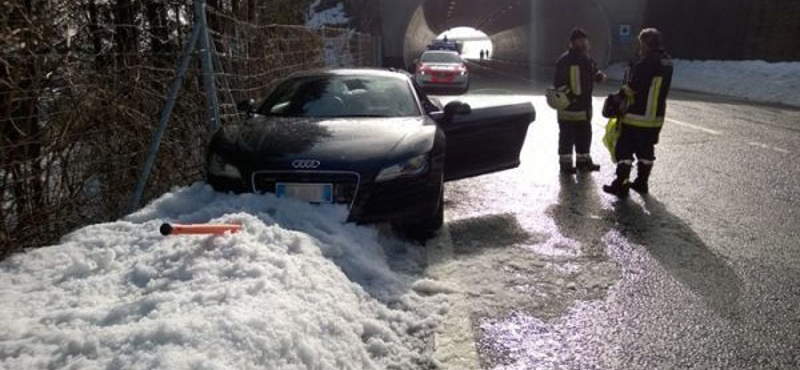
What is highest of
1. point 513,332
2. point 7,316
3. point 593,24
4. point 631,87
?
point 593,24

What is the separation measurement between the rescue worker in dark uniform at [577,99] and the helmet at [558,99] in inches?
1.9

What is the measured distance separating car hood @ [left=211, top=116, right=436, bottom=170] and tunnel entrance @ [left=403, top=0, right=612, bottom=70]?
29520 millimetres

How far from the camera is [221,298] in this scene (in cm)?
282

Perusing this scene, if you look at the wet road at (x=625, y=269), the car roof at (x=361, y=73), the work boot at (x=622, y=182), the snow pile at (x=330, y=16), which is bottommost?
the wet road at (x=625, y=269)

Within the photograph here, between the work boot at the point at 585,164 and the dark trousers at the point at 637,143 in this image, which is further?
the work boot at the point at 585,164

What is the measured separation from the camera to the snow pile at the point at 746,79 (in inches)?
699

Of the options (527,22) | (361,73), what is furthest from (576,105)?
(527,22)

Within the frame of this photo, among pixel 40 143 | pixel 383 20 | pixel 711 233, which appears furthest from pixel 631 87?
pixel 383 20

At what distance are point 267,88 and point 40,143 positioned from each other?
19.1 ft

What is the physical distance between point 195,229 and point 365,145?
4.79 feet

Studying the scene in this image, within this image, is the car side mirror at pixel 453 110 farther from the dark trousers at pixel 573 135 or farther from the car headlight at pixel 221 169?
the dark trousers at pixel 573 135

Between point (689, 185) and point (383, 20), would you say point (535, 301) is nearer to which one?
point (689, 185)

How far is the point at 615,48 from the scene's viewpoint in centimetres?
3416

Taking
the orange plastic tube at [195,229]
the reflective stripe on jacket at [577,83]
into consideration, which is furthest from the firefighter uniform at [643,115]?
the orange plastic tube at [195,229]
